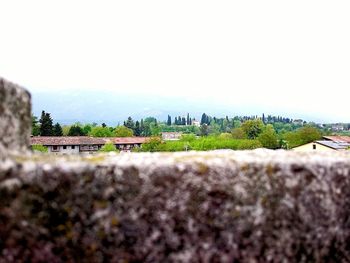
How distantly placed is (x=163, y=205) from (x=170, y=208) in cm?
4

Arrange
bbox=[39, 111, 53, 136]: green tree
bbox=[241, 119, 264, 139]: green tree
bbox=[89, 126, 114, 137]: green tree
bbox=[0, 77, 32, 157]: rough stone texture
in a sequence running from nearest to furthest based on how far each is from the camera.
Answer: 1. bbox=[0, 77, 32, 157]: rough stone texture
2. bbox=[39, 111, 53, 136]: green tree
3. bbox=[241, 119, 264, 139]: green tree
4. bbox=[89, 126, 114, 137]: green tree

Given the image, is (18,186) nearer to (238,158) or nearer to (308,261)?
(238,158)

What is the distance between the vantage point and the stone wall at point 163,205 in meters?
2.36

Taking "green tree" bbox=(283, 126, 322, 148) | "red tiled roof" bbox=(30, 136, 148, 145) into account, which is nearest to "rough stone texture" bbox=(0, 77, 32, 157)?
"red tiled roof" bbox=(30, 136, 148, 145)

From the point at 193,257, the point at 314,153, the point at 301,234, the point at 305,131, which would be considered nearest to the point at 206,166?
the point at 193,257

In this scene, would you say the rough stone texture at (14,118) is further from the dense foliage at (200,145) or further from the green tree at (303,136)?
the green tree at (303,136)

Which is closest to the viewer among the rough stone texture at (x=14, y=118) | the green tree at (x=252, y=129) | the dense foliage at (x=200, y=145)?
the rough stone texture at (x=14, y=118)

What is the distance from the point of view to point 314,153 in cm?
311

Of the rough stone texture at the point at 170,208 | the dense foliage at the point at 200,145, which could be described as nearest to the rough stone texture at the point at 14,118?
the rough stone texture at the point at 170,208

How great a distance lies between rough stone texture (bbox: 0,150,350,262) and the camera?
235 centimetres

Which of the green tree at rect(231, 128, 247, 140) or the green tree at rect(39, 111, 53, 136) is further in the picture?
the green tree at rect(231, 128, 247, 140)

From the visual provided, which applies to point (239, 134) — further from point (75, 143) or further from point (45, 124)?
point (45, 124)

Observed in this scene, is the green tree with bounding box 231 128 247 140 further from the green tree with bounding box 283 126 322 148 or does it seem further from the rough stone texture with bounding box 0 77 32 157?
the rough stone texture with bounding box 0 77 32 157

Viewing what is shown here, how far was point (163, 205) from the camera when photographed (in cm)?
249
